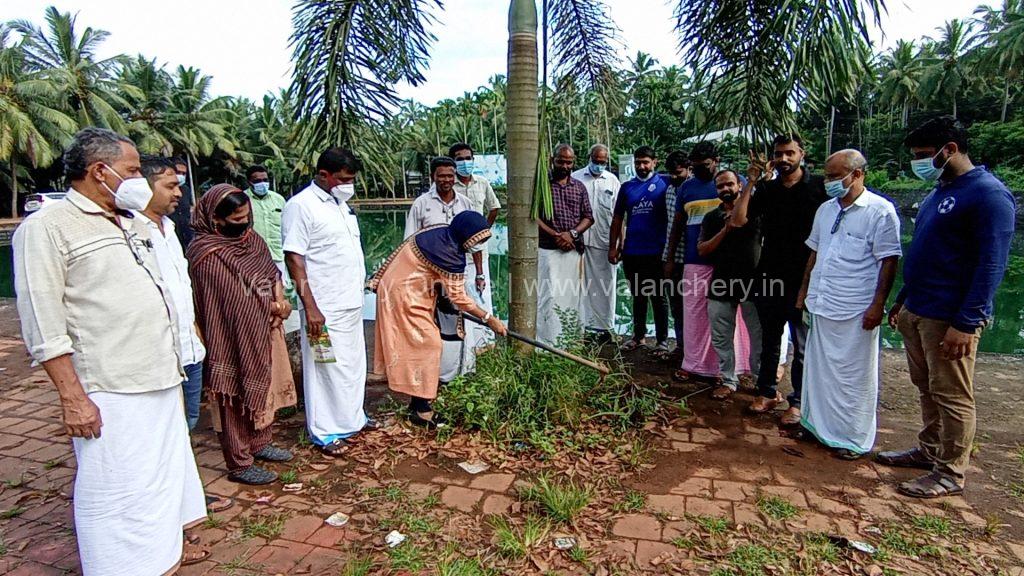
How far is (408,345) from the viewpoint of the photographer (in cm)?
365

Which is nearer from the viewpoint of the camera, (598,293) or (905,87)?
(598,293)

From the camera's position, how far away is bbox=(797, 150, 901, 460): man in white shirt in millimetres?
3199

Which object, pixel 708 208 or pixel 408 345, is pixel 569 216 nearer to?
pixel 708 208

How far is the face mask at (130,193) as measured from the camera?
Answer: 2074 mm

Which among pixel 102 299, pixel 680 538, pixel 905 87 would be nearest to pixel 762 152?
pixel 680 538

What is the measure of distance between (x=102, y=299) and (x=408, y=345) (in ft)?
5.96

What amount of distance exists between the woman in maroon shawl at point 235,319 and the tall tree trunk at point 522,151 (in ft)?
5.23

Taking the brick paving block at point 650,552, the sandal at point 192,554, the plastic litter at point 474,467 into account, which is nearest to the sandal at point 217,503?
the sandal at point 192,554

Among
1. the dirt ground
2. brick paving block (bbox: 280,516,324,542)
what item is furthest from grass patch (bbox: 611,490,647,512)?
brick paving block (bbox: 280,516,324,542)

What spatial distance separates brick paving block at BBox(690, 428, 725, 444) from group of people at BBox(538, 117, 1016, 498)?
46 cm

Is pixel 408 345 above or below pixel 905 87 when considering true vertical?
below

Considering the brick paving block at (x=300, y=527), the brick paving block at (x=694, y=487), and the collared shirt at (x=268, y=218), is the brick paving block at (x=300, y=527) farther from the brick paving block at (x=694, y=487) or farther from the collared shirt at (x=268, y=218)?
the collared shirt at (x=268, y=218)

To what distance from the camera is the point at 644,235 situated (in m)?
5.15

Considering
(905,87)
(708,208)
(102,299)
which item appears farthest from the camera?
(905,87)
